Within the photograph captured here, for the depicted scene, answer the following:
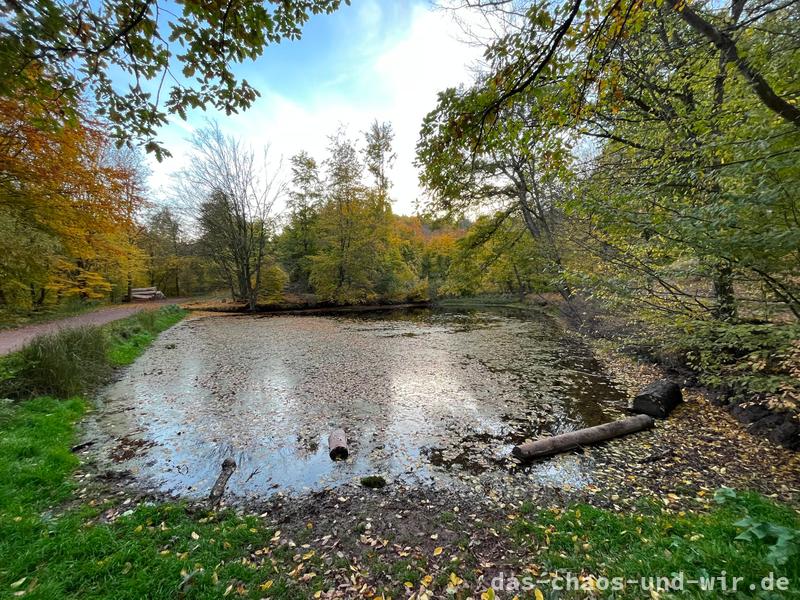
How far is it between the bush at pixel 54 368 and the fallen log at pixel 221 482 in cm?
416

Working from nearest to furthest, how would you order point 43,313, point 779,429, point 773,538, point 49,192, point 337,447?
1. point 773,538
2. point 779,429
3. point 337,447
4. point 49,192
5. point 43,313

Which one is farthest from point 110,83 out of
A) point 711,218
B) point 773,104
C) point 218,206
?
point 218,206

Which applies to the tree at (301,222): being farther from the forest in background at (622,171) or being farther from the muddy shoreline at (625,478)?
the muddy shoreline at (625,478)

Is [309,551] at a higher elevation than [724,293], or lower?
lower

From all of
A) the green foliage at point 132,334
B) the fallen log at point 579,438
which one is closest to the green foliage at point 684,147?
the fallen log at point 579,438

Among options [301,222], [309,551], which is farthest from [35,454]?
[301,222]

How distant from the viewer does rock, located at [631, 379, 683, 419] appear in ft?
16.2

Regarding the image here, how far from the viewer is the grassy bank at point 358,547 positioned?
2061 mm

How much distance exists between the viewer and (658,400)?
498cm

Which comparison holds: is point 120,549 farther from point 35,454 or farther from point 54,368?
point 54,368

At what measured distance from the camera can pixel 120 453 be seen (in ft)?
13.4

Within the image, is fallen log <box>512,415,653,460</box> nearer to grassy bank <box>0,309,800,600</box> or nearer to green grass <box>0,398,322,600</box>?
grassy bank <box>0,309,800,600</box>

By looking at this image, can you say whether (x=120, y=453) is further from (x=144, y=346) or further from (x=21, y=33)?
(x=144, y=346)

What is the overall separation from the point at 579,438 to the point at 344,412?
146 inches
